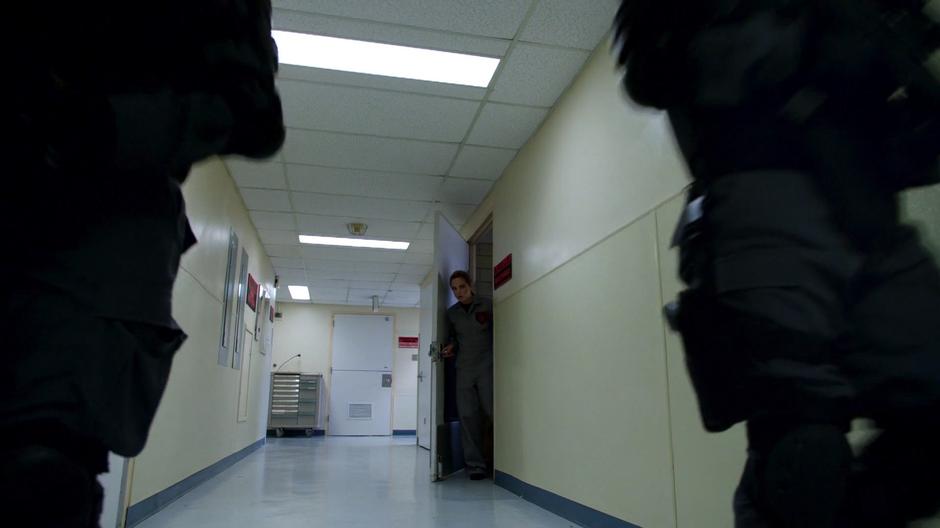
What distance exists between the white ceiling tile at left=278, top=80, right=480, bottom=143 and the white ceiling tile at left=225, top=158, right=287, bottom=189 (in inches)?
32.8

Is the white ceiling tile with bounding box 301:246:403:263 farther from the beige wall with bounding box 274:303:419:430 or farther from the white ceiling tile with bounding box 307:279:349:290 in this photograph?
the beige wall with bounding box 274:303:419:430

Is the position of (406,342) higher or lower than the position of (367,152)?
lower

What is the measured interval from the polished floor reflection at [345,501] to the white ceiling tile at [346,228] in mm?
2339

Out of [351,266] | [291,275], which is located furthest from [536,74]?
[291,275]

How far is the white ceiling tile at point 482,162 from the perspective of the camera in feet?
13.4

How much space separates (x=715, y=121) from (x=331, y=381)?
10.4 meters

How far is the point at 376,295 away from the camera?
976 centimetres

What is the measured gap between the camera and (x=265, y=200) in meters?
5.14

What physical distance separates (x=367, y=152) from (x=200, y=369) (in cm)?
190

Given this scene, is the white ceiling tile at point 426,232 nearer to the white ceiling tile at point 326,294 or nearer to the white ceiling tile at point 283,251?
the white ceiling tile at point 283,251

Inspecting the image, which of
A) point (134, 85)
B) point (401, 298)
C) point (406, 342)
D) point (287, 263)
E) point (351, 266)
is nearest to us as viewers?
point (134, 85)

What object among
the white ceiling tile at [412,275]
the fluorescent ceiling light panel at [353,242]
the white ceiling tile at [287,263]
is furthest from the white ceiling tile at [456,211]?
the white ceiling tile at [287,263]

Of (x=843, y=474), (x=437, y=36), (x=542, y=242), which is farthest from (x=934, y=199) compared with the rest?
(x=542, y=242)

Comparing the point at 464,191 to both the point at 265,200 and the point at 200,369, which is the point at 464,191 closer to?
the point at 265,200
